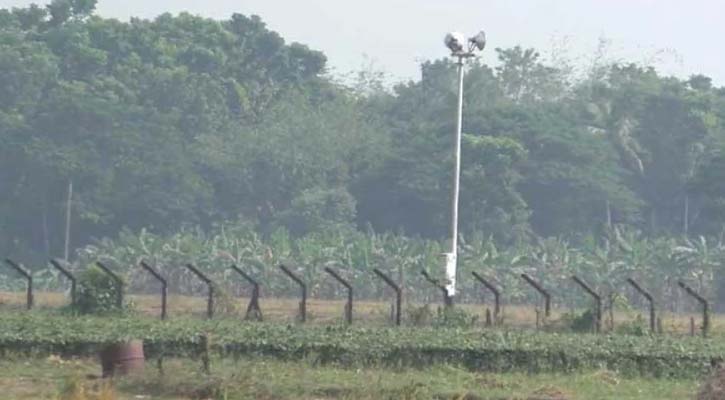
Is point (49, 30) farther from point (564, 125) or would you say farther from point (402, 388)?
point (402, 388)

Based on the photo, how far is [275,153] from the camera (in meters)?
75.0

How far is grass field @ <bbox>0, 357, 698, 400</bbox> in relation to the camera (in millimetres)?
21500

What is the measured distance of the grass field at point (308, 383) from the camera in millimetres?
21500

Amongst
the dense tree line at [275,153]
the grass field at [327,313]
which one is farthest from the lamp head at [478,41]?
the dense tree line at [275,153]

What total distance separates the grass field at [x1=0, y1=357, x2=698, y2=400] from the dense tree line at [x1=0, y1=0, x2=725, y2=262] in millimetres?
43996

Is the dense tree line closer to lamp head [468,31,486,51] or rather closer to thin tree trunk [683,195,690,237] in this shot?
thin tree trunk [683,195,690,237]

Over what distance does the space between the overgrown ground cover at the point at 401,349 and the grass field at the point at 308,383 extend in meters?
0.36

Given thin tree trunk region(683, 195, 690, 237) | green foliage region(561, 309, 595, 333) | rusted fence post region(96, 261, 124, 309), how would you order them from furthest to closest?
thin tree trunk region(683, 195, 690, 237), rusted fence post region(96, 261, 124, 309), green foliage region(561, 309, 595, 333)

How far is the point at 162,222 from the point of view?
72.1 metres

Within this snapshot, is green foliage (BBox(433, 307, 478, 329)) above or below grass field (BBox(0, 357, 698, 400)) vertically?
above

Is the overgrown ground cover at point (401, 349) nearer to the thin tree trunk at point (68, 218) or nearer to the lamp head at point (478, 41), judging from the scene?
the lamp head at point (478, 41)

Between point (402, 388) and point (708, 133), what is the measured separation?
56.5 m

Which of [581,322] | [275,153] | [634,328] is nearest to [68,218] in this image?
[275,153]

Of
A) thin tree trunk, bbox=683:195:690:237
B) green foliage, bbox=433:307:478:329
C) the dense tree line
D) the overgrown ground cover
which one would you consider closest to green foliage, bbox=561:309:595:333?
green foliage, bbox=433:307:478:329
